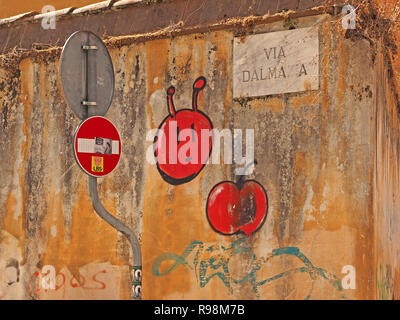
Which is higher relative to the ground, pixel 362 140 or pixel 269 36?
pixel 269 36

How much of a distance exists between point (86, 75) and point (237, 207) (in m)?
2.44

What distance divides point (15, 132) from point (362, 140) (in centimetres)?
414

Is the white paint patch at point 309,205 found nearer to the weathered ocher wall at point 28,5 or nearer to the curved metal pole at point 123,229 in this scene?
the curved metal pole at point 123,229

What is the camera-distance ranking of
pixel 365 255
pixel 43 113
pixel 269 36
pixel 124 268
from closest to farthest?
pixel 365 255, pixel 269 36, pixel 124 268, pixel 43 113

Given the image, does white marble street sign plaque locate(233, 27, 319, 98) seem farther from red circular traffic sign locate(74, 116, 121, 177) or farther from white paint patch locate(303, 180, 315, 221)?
red circular traffic sign locate(74, 116, 121, 177)

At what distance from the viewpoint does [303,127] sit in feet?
22.5

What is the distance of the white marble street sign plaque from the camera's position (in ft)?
22.5

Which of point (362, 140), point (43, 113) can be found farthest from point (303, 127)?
point (43, 113)

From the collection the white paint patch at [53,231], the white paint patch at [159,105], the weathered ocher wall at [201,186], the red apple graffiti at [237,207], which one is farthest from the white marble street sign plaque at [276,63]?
the white paint patch at [53,231]

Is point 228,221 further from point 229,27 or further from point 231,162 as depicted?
point 229,27

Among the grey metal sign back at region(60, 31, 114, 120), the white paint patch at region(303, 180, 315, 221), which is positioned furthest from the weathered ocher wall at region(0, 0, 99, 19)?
the grey metal sign back at region(60, 31, 114, 120)

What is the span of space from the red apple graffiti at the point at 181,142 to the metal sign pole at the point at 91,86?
6.97 feet

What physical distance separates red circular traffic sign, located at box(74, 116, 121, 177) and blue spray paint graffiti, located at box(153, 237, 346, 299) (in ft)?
7.11

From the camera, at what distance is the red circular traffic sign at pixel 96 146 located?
5.04 meters
